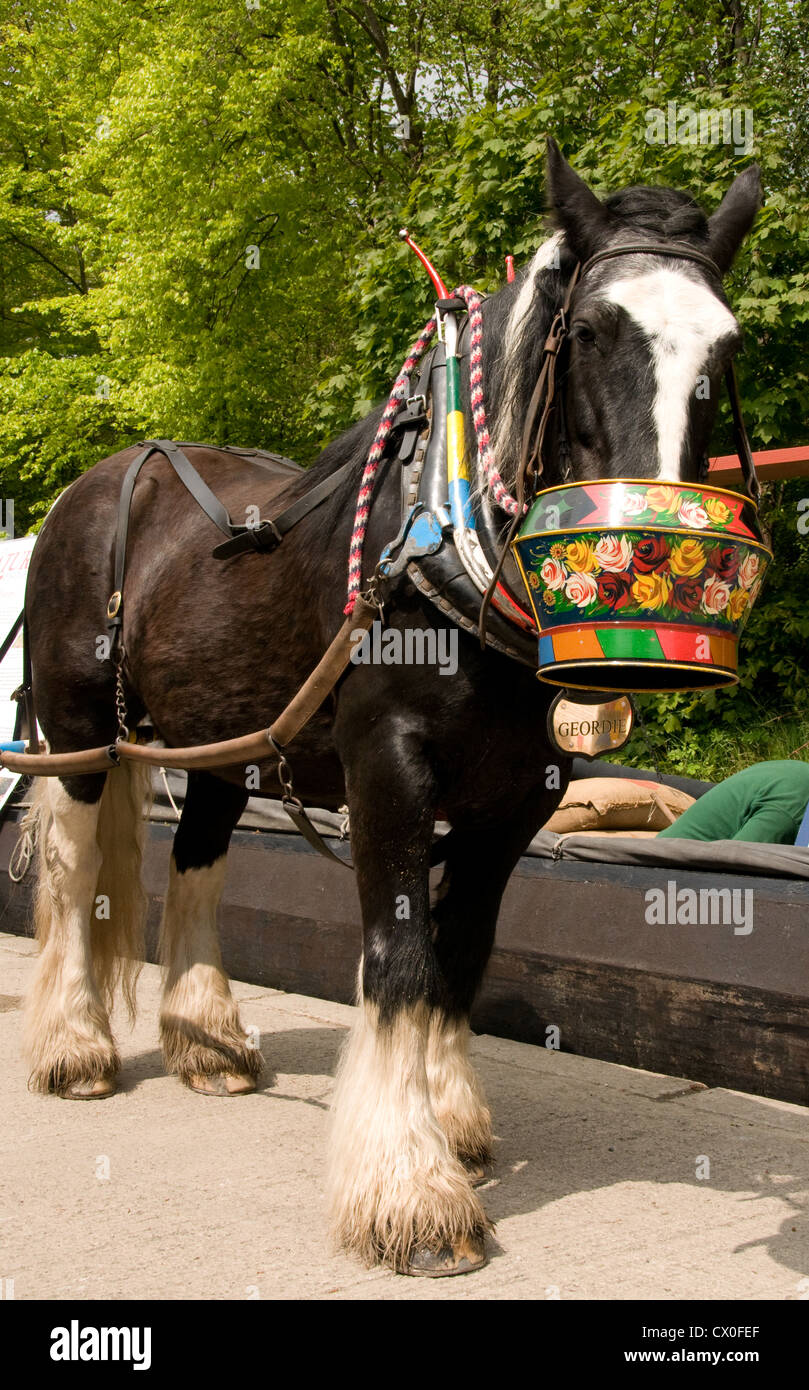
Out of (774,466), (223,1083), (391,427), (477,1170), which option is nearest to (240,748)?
(391,427)

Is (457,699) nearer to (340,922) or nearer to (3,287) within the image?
(340,922)

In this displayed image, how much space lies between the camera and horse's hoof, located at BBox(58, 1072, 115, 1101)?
4117 mm

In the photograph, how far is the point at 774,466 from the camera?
17.2 feet

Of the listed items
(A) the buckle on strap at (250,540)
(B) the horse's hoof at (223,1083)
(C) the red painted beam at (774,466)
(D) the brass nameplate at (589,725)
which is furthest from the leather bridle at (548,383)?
(C) the red painted beam at (774,466)

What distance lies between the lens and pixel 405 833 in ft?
9.43

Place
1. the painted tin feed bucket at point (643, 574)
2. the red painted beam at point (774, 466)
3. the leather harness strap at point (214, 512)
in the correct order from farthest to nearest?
the red painted beam at point (774, 466) < the leather harness strap at point (214, 512) < the painted tin feed bucket at point (643, 574)

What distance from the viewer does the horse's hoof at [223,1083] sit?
4.18 meters

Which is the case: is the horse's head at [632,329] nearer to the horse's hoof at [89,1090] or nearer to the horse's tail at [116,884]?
the horse's tail at [116,884]

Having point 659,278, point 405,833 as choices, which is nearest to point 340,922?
point 405,833

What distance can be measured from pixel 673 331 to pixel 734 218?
0.51 m

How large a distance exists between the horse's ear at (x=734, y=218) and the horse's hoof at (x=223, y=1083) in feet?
9.70

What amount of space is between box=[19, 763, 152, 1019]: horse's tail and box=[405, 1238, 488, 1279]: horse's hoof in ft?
6.99

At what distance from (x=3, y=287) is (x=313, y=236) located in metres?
8.52

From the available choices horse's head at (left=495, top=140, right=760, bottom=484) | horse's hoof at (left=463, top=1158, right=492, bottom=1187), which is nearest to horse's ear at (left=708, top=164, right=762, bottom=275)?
horse's head at (left=495, top=140, right=760, bottom=484)
